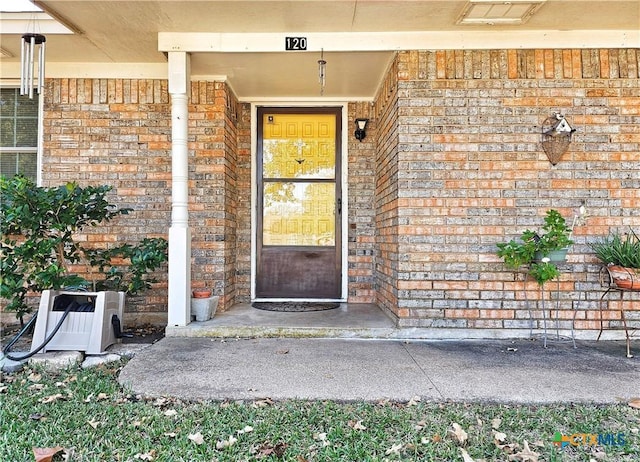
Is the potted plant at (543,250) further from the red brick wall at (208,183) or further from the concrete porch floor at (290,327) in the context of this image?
the red brick wall at (208,183)

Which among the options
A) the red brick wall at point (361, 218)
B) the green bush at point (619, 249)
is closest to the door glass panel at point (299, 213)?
the red brick wall at point (361, 218)

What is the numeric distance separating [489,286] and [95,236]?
4.00 metres

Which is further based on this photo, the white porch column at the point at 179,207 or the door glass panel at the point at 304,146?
the door glass panel at the point at 304,146

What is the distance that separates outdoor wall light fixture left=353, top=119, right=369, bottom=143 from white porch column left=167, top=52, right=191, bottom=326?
2018mm

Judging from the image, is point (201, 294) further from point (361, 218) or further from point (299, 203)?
point (361, 218)

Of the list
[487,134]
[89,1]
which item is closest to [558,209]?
[487,134]

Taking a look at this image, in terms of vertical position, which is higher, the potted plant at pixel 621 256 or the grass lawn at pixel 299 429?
the potted plant at pixel 621 256

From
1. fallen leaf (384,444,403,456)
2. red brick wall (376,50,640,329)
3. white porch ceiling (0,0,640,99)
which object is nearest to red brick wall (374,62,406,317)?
red brick wall (376,50,640,329)

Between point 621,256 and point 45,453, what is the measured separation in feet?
13.0

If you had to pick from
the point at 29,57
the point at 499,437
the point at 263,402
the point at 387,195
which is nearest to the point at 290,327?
the point at 263,402

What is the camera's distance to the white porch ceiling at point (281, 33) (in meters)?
3.20

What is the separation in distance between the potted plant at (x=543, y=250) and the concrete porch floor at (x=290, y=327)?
3.88 feet

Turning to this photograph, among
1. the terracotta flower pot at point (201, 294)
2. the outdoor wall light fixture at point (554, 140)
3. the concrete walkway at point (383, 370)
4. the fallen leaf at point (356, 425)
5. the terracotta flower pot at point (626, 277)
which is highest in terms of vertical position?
the outdoor wall light fixture at point (554, 140)

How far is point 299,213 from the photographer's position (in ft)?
16.7
